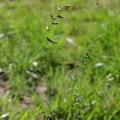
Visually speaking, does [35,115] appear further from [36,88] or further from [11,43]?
[11,43]

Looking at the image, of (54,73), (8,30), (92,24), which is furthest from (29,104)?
(92,24)

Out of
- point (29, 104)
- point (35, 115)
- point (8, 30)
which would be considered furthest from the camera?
point (8, 30)

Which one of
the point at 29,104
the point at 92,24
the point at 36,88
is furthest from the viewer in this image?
the point at 92,24

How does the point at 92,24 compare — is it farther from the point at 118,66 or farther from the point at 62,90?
the point at 62,90

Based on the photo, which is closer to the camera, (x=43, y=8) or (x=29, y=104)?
(x=29, y=104)

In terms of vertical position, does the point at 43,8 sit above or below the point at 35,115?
below

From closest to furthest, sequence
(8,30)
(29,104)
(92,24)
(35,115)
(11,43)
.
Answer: (35,115) → (29,104) → (11,43) → (8,30) → (92,24)

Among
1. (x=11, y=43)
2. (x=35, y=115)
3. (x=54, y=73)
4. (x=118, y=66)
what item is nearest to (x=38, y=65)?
(x=54, y=73)
